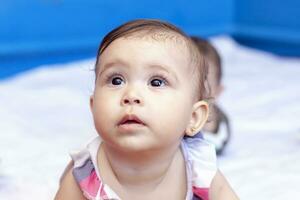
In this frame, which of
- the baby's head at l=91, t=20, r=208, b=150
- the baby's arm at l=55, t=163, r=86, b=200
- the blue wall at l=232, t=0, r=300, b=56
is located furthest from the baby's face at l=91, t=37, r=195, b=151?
the blue wall at l=232, t=0, r=300, b=56

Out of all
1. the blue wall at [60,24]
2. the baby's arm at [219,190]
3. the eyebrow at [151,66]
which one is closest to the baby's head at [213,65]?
the baby's arm at [219,190]

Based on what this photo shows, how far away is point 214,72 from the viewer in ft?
4.98

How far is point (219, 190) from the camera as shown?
0.96m

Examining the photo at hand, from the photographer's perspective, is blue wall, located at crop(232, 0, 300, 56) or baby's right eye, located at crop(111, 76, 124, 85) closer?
baby's right eye, located at crop(111, 76, 124, 85)

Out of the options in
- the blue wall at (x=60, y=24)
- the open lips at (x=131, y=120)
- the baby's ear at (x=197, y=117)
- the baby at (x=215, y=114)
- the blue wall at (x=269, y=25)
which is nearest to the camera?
the open lips at (x=131, y=120)

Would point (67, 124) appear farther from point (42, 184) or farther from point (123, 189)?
point (123, 189)

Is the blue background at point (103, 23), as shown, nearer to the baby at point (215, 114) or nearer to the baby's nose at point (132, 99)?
the baby at point (215, 114)

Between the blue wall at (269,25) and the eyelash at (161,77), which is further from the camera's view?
the blue wall at (269,25)

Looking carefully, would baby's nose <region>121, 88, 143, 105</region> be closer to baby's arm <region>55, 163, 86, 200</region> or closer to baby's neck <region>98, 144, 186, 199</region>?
baby's neck <region>98, 144, 186, 199</region>

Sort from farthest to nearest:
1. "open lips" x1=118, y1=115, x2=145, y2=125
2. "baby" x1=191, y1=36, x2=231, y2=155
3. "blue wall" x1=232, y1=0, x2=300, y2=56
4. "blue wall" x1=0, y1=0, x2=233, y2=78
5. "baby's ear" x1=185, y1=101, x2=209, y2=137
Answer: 1. "blue wall" x1=232, y1=0, x2=300, y2=56
2. "blue wall" x1=0, y1=0, x2=233, y2=78
3. "baby" x1=191, y1=36, x2=231, y2=155
4. "baby's ear" x1=185, y1=101, x2=209, y2=137
5. "open lips" x1=118, y1=115, x2=145, y2=125

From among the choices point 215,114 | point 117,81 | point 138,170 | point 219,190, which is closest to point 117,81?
point 117,81

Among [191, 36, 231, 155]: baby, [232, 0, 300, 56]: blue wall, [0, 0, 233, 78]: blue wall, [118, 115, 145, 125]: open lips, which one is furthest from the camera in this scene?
[232, 0, 300, 56]: blue wall

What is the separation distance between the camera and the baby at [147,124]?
0.81m

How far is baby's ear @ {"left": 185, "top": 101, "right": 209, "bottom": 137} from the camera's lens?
0.90 meters
